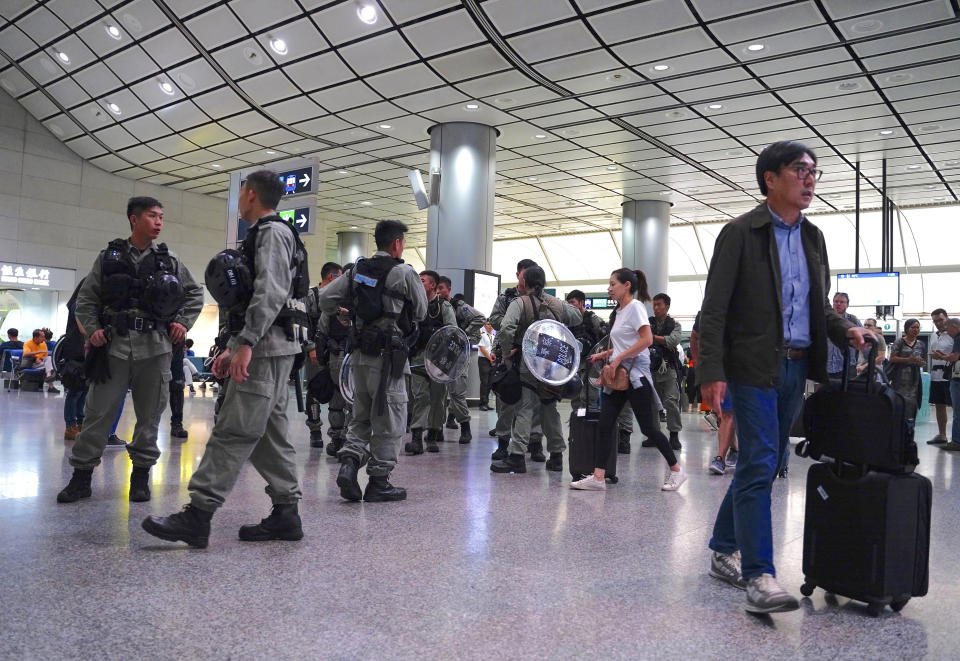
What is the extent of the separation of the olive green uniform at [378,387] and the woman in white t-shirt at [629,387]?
143 centimetres

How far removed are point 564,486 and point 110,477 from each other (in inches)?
117

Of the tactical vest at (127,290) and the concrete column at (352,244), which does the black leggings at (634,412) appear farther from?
the concrete column at (352,244)

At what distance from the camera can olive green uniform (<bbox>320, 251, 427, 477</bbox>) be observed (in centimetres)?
454

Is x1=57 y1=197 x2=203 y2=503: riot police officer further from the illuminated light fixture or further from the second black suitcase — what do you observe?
the illuminated light fixture

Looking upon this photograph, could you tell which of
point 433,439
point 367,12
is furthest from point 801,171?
point 367,12

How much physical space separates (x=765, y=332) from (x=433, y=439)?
17.3 feet

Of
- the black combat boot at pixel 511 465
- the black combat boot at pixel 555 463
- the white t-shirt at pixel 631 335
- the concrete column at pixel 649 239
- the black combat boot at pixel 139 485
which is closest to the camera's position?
the black combat boot at pixel 139 485

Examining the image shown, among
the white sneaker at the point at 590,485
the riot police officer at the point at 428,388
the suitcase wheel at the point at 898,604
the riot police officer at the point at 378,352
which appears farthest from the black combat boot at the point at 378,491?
the suitcase wheel at the point at 898,604

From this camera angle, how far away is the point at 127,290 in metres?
4.34

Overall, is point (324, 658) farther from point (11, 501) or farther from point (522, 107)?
point (522, 107)

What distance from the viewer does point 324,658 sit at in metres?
2.18

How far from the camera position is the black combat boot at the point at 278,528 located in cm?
360

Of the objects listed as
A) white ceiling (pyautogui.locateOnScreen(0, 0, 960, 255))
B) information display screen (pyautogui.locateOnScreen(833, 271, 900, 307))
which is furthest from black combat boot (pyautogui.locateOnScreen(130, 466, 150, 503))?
information display screen (pyautogui.locateOnScreen(833, 271, 900, 307))

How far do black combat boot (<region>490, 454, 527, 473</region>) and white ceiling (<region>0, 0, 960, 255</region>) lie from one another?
6.01 meters
